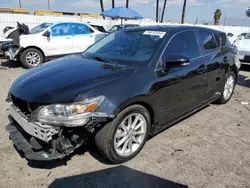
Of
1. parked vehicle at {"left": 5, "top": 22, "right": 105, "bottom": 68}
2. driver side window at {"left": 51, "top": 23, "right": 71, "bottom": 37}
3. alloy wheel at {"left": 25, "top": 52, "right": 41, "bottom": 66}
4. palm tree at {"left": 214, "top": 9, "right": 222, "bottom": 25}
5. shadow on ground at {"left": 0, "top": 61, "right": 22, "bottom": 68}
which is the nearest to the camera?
parked vehicle at {"left": 5, "top": 22, "right": 105, "bottom": 68}

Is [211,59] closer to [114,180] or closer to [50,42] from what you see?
[114,180]

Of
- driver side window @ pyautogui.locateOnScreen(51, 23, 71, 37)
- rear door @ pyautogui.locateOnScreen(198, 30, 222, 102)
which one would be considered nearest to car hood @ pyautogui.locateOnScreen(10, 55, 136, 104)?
rear door @ pyautogui.locateOnScreen(198, 30, 222, 102)

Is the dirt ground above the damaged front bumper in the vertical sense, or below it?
below

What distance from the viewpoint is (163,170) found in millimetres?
2744

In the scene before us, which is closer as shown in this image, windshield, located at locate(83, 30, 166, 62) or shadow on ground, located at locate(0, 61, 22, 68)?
windshield, located at locate(83, 30, 166, 62)

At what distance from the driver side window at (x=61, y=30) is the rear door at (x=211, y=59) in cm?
623

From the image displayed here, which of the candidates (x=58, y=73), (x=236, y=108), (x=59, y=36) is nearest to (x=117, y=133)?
(x=58, y=73)

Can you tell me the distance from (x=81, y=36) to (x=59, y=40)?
37.9 inches

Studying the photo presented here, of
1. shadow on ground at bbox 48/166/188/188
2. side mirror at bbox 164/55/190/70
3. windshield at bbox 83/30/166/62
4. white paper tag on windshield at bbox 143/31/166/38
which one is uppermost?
white paper tag on windshield at bbox 143/31/166/38

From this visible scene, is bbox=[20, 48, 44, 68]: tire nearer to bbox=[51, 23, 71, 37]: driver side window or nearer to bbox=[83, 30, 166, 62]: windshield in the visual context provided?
bbox=[51, 23, 71, 37]: driver side window

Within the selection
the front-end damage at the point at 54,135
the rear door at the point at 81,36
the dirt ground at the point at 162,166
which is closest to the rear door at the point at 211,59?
the dirt ground at the point at 162,166

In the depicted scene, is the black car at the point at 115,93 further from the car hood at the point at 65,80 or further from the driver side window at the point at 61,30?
the driver side window at the point at 61,30

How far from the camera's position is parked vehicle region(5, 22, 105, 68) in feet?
26.8

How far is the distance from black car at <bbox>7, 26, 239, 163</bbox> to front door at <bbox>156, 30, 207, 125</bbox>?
0.01 meters
